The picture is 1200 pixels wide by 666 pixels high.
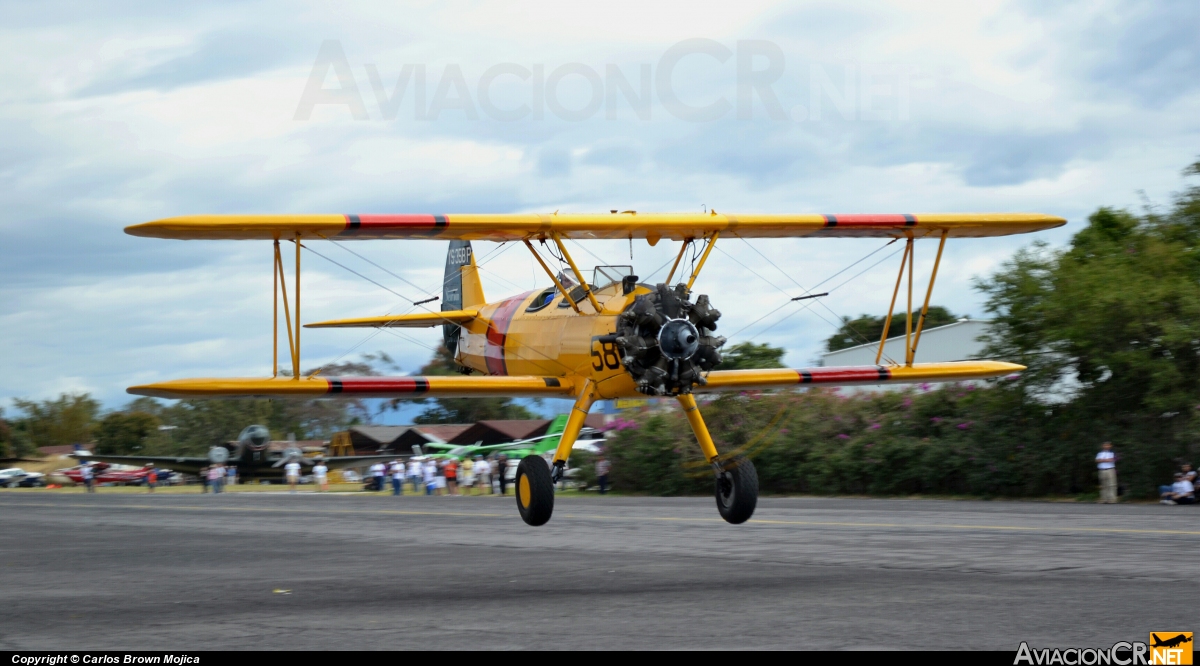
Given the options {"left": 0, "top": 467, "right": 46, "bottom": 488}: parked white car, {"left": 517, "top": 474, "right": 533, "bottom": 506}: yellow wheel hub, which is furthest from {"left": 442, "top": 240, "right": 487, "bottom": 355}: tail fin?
{"left": 0, "top": 467, "right": 46, "bottom": 488}: parked white car

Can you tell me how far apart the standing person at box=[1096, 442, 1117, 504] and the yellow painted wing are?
15699 mm

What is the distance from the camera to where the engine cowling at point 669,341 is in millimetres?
13641

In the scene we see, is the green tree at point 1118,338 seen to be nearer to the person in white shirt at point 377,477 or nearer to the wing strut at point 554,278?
the wing strut at point 554,278

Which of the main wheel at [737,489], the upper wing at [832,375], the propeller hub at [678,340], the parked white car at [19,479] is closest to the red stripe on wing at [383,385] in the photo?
the propeller hub at [678,340]

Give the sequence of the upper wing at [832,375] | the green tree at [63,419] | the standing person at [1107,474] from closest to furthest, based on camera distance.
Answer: the upper wing at [832,375] < the standing person at [1107,474] < the green tree at [63,419]

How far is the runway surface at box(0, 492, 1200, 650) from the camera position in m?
9.21

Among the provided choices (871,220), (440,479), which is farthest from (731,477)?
(440,479)

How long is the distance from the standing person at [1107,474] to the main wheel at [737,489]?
48.8ft

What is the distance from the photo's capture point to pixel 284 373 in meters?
15.5

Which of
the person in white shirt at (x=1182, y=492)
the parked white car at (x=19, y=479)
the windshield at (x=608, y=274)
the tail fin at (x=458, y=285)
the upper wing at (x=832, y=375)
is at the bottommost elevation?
the parked white car at (x=19, y=479)

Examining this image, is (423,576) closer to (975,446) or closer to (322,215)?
(322,215)

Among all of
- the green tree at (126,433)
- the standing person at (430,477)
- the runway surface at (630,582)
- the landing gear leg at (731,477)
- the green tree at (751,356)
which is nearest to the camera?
the runway surface at (630,582)

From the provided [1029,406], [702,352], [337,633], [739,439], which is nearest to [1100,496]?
[1029,406]

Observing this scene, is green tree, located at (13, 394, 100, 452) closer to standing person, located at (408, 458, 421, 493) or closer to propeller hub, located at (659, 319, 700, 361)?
standing person, located at (408, 458, 421, 493)
